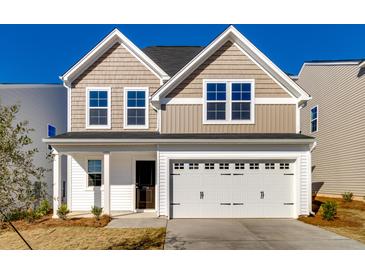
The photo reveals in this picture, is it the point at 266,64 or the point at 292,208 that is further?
the point at 266,64

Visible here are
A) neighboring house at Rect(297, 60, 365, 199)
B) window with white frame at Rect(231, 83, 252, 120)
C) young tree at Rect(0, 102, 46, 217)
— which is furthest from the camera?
neighboring house at Rect(297, 60, 365, 199)

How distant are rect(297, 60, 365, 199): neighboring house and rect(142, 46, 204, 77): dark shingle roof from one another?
343 inches

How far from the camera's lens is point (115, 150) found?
11914mm

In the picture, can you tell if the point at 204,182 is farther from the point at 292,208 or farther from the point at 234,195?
the point at 292,208

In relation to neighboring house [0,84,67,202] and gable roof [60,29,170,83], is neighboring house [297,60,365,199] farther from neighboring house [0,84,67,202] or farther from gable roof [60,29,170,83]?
neighboring house [0,84,67,202]

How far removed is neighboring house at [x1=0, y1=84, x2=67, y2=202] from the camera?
15.0 m

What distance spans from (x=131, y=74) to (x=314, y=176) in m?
15.0

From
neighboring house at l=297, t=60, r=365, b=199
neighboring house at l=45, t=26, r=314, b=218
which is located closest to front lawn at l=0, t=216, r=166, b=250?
neighboring house at l=45, t=26, r=314, b=218

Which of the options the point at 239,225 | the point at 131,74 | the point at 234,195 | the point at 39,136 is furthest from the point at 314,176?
the point at 39,136

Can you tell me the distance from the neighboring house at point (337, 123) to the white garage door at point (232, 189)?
6793mm

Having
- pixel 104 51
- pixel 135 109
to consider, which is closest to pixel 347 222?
pixel 135 109

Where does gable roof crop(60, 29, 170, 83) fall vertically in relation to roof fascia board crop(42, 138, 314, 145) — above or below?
above

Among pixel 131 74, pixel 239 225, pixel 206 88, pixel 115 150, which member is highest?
pixel 131 74

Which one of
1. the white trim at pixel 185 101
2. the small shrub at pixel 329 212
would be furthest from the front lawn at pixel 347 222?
the white trim at pixel 185 101
